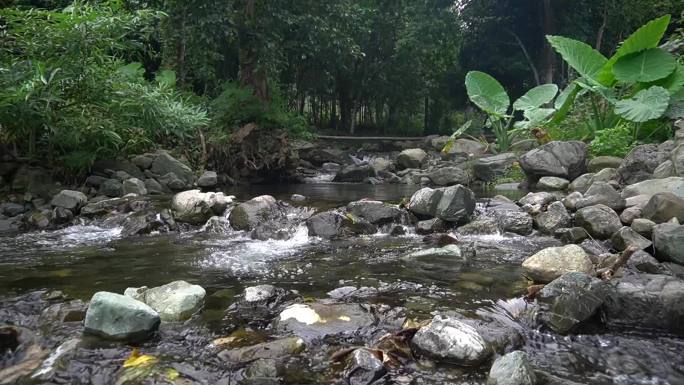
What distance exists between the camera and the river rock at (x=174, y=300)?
3574mm

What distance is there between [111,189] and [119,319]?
20.0 feet

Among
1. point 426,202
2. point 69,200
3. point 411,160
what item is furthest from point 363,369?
point 411,160

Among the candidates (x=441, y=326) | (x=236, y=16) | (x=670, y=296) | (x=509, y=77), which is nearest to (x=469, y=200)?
(x=670, y=296)

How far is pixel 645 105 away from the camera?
8.96 metres

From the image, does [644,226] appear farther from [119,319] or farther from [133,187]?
[133,187]

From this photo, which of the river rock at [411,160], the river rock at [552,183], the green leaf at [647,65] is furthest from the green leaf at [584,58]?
the river rock at [411,160]

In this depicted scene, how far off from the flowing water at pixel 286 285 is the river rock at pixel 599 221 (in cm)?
48

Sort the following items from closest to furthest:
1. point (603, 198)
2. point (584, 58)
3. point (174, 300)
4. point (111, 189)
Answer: point (174, 300)
point (603, 198)
point (111, 189)
point (584, 58)

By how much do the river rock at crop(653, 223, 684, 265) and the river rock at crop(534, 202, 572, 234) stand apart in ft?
5.70

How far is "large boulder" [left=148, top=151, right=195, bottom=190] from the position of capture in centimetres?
1025

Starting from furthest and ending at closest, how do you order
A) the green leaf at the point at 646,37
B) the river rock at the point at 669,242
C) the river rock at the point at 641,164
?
the green leaf at the point at 646,37, the river rock at the point at 641,164, the river rock at the point at 669,242

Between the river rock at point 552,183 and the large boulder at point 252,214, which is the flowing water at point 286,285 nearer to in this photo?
the large boulder at point 252,214

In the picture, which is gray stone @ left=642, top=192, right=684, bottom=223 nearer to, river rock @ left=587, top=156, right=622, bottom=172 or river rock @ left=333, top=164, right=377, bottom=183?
river rock @ left=587, top=156, right=622, bottom=172

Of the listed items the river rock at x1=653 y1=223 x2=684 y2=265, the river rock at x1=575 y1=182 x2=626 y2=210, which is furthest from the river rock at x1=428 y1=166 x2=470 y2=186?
the river rock at x1=653 y1=223 x2=684 y2=265
